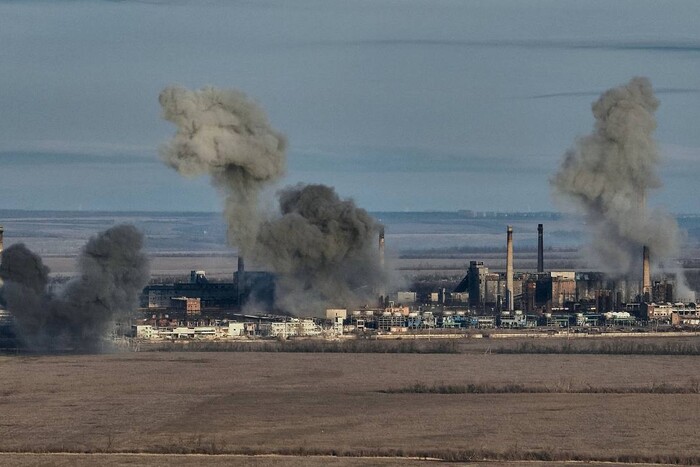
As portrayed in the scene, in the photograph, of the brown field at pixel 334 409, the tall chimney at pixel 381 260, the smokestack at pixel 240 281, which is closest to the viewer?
the brown field at pixel 334 409

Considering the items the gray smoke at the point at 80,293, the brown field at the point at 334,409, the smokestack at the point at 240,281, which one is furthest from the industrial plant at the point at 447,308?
the brown field at the point at 334,409

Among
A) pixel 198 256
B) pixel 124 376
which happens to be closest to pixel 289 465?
pixel 124 376

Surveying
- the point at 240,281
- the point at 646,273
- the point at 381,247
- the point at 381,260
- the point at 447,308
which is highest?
the point at 381,247

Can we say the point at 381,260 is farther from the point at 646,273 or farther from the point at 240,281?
the point at 646,273

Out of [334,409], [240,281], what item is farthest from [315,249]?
[334,409]

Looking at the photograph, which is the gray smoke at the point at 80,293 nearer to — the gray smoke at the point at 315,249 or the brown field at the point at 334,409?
the brown field at the point at 334,409

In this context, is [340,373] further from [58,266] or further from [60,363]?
[58,266]
